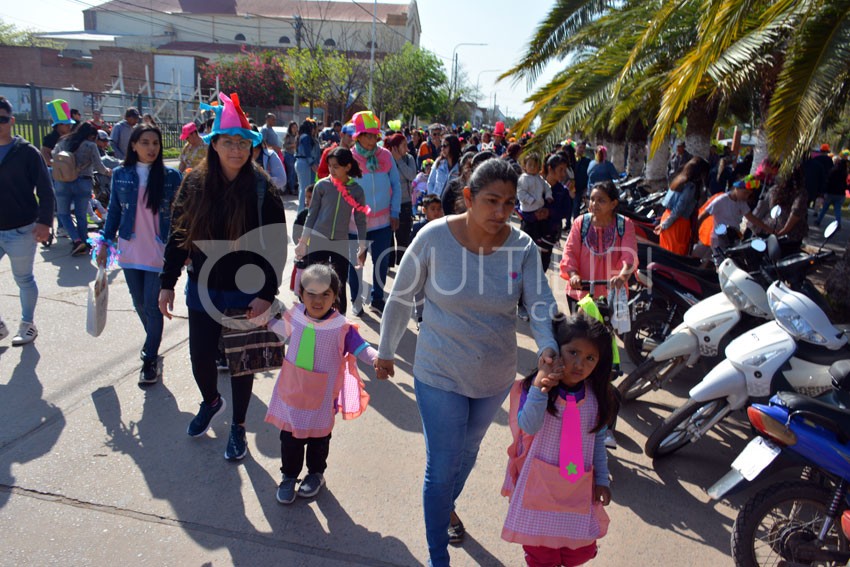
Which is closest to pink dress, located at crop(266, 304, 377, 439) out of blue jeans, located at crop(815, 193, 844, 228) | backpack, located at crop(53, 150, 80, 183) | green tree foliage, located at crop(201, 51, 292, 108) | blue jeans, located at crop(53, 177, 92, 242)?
backpack, located at crop(53, 150, 80, 183)

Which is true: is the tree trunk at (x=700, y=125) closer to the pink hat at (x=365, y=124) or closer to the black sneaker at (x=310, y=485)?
the pink hat at (x=365, y=124)

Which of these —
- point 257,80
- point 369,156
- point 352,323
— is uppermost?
point 257,80

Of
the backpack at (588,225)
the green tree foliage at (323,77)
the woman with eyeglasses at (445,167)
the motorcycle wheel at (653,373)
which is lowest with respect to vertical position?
the motorcycle wheel at (653,373)

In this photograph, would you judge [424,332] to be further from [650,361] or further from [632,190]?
[632,190]

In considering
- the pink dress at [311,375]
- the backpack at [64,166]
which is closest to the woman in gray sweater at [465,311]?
the pink dress at [311,375]

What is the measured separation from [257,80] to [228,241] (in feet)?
130

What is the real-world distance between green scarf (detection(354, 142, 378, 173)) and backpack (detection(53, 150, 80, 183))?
4.10 metres

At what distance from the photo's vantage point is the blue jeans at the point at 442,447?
2.63 meters

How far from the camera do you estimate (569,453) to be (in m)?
2.52

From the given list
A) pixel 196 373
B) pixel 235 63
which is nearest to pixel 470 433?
pixel 196 373

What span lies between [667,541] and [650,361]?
55.6 inches

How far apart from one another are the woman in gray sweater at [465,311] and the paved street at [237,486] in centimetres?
65

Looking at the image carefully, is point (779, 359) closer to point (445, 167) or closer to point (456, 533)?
point (456, 533)

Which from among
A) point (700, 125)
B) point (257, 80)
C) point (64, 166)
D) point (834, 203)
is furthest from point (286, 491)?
point (257, 80)
